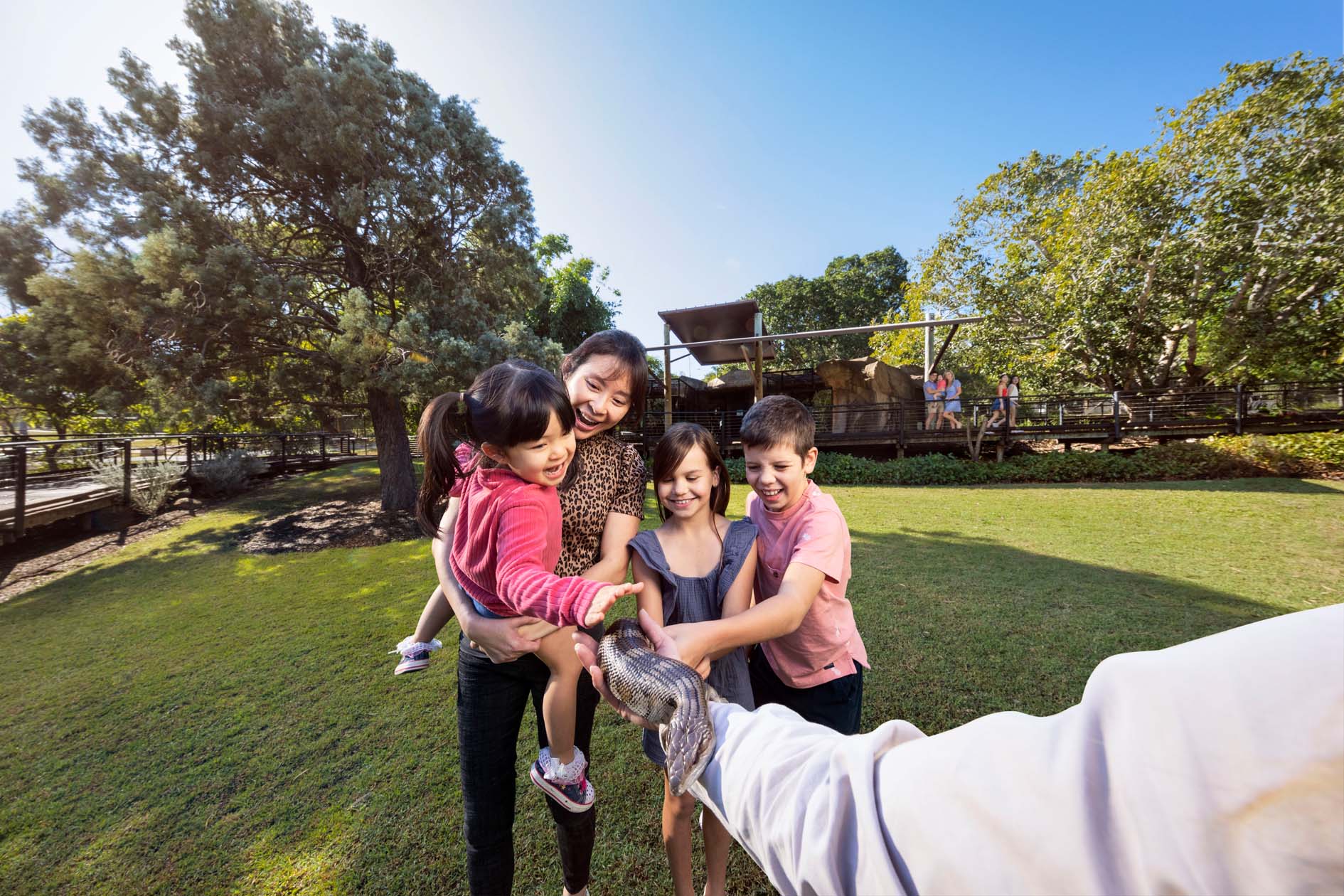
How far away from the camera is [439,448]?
160 cm

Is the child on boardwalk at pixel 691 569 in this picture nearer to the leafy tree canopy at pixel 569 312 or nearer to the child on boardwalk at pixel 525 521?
the child on boardwalk at pixel 525 521

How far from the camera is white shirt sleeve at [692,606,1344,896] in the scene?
38cm

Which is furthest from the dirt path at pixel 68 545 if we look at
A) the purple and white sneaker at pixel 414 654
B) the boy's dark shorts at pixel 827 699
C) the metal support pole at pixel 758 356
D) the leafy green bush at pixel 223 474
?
the metal support pole at pixel 758 356

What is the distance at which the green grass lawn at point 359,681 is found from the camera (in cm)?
219

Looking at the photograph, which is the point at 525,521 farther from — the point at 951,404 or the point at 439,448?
the point at 951,404

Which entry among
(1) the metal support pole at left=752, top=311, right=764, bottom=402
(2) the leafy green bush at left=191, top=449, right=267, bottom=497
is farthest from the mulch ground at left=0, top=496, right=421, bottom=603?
(1) the metal support pole at left=752, top=311, right=764, bottom=402

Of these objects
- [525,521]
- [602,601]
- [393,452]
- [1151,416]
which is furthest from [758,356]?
[1151,416]

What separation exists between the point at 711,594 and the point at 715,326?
35.8ft

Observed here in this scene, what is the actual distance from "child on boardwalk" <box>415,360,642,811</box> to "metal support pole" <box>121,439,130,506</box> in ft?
41.9

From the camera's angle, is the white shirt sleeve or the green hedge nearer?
the white shirt sleeve

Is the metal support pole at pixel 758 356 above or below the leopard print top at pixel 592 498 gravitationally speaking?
above

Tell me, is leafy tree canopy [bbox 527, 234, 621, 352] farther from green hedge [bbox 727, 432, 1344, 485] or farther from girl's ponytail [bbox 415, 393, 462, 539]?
girl's ponytail [bbox 415, 393, 462, 539]

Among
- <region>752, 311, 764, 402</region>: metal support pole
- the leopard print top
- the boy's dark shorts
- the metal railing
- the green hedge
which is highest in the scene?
<region>752, 311, 764, 402</region>: metal support pole

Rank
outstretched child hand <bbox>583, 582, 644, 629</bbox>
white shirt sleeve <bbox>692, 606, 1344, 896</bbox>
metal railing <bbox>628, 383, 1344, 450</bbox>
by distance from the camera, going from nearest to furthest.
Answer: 1. white shirt sleeve <bbox>692, 606, 1344, 896</bbox>
2. outstretched child hand <bbox>583, 582, 644, 629</bbox>
3. metal railing <bbox>628, 383, 1344, 450</bbox>
